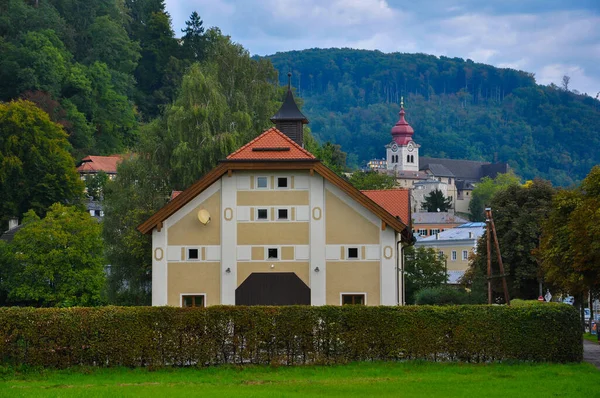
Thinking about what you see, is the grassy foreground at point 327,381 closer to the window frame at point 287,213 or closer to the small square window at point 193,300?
the small square window at point 193,300

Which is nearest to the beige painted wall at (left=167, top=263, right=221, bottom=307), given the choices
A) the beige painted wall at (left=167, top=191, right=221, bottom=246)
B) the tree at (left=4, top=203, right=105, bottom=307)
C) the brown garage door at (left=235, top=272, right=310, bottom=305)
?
the beige painted wall at (left=167, top=191, right=221, bottom=246)

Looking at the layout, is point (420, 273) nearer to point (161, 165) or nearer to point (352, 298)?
point (161, 165)

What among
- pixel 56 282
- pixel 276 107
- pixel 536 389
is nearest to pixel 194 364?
pixel 536 389

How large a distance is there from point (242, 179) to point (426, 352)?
16.6 m

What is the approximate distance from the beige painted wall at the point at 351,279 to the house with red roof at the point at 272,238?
4 centimetres

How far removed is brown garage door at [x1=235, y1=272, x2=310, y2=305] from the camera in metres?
51.1

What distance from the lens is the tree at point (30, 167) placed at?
384ft

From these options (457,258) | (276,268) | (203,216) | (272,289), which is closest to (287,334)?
(272,289)

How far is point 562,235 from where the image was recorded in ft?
174

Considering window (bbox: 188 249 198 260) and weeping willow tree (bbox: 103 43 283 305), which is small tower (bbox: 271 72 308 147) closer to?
weeping willow tree (bbox: 103 43 283 305)

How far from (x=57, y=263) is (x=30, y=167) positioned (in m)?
27.2

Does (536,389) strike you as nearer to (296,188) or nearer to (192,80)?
(296,188)

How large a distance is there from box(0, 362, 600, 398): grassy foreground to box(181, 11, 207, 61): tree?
126934 millimetres

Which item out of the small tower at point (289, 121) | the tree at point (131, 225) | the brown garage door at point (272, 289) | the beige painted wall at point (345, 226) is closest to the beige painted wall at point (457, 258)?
the tree at point (131, 225)
